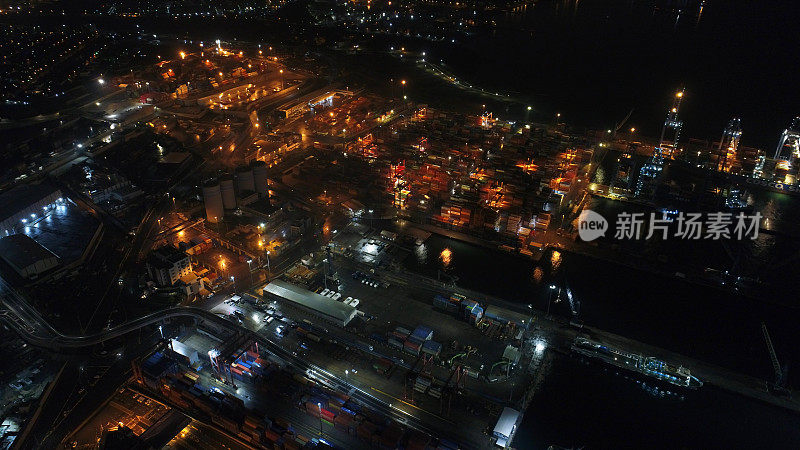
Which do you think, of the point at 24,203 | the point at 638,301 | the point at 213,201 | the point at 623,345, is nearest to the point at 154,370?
the point at 213,201

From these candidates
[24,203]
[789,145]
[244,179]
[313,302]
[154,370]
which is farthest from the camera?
[789,145]

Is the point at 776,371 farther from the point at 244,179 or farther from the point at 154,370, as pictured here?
the point at 244,179

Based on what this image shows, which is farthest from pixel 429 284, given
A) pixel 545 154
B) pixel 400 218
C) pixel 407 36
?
pixel 407 36

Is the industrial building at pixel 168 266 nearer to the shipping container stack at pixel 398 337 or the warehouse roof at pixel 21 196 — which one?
the warehouse roof at pixel 21 196

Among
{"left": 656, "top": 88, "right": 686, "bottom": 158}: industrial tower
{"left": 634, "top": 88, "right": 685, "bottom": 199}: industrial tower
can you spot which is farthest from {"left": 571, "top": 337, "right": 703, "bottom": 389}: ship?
{"left": 656, "top": 88, "right": 686, "bottom": 158}: industrial tower

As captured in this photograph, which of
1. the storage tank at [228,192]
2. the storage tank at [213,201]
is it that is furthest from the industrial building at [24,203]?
the storage tank at [228,192]

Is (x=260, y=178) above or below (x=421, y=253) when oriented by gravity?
above
